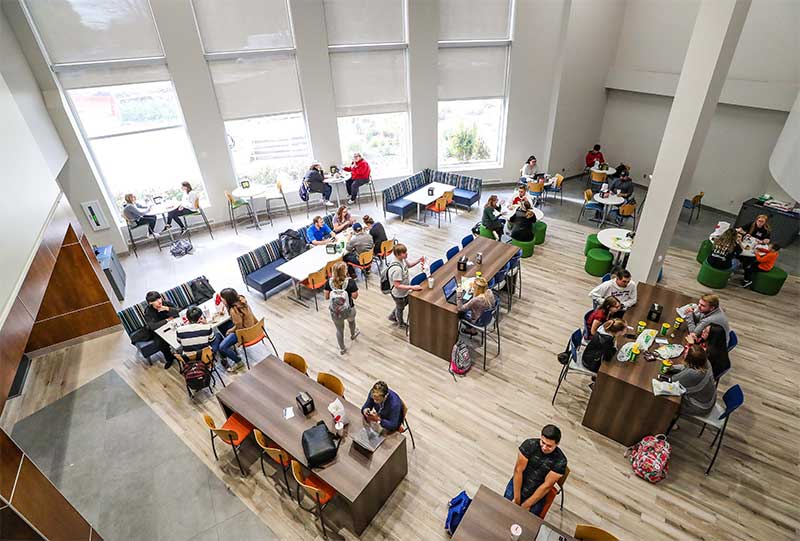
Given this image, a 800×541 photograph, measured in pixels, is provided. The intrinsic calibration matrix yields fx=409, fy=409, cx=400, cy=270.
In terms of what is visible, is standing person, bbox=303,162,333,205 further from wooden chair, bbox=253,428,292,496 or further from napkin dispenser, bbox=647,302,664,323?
napkin dispenser, bbox=647,302,664,323

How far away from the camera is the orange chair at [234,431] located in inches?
179

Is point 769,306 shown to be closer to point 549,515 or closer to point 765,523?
point 765,523

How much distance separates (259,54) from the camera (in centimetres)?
968

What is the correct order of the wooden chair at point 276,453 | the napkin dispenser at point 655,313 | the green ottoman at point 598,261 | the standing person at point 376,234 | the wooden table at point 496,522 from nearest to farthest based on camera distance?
the wooden table at point 496,522
the wooden chair at point 276,453
the napkin dispenser at point 655,313
the green ottoman at point 598,261
the standing person at point 376,234

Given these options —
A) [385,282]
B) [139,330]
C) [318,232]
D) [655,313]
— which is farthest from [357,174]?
[655,313]

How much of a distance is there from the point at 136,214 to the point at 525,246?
879cm

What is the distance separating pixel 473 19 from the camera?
10430mm

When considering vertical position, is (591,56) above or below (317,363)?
above

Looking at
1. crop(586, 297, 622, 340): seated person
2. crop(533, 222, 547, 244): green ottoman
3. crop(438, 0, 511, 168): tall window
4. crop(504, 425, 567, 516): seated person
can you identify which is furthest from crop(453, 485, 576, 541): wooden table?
crop(438, 0, 511, 168): tall window

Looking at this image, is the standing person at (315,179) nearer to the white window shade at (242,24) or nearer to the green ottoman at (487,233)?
the white window shade at (242,24)

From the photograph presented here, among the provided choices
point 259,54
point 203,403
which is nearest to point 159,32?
point 259,54

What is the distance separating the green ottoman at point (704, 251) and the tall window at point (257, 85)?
31.1 feet

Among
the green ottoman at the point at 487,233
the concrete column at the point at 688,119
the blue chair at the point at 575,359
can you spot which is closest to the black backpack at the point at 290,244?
the green ottoman at the point at 487,233

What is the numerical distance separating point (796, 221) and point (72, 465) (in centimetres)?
1347
